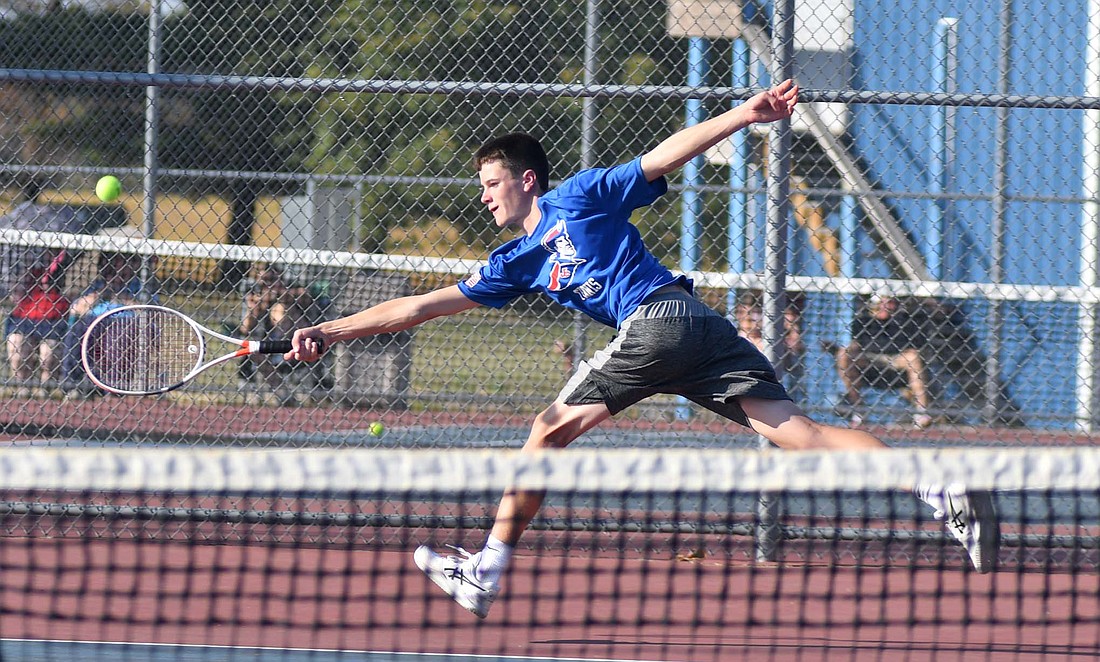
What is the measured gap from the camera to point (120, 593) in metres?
4.07

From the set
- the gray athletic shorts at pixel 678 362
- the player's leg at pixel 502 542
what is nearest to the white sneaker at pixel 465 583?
the player's leg at pixel 502 542

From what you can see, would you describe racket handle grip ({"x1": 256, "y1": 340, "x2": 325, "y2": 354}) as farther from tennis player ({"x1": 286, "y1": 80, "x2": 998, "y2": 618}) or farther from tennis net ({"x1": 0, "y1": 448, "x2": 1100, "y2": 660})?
tennis net ({"x1": 0, "y1": 448, "x2": 1100, "y2": 660})

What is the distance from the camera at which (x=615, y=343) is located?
12.1 feet

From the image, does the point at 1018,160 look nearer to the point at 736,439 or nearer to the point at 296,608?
the point at 736,439

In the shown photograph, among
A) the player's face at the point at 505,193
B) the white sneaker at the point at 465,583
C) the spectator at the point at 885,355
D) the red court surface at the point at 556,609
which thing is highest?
the player's face at the point at 505,193

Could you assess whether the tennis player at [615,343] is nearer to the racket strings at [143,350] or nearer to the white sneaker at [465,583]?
the white sneaker at [465,583]

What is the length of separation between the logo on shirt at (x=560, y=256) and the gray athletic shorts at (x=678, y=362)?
21 centimetres

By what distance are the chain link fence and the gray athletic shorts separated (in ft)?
3.53

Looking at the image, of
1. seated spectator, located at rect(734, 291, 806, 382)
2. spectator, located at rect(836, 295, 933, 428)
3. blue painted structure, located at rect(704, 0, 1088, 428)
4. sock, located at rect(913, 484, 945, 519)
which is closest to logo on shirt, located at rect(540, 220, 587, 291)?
sock, located at rect(913, 484, 945, 519)

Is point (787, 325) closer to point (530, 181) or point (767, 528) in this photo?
point (767, 528)

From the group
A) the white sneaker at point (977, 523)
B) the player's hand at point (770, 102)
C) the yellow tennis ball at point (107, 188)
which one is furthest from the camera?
the yellow tennis ball at point (107, 188)

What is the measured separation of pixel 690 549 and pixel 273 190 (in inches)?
155

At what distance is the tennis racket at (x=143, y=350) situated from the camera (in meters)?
4.21

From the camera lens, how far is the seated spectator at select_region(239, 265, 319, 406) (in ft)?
Answer: 21.3
